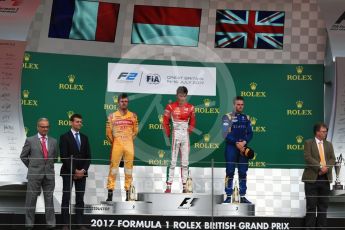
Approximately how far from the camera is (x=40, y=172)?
35.9 ft

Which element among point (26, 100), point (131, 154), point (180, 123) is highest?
point (26, 100)

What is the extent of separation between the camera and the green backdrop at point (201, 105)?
12586mm

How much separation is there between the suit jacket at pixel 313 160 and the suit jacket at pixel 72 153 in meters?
2.82

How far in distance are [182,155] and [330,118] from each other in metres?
2.38

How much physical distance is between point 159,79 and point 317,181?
3024 mm

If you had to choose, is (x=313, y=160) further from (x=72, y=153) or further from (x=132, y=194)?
(x=72, y=153)

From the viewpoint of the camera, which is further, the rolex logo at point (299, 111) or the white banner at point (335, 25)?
the rolex logo at point (299, 111)

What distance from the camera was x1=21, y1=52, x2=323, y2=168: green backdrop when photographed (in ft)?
41.3

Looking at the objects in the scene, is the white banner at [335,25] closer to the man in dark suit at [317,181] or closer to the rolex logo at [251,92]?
the rolex logo at [251,92]

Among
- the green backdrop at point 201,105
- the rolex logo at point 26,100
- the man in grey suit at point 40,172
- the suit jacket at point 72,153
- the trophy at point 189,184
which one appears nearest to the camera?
the man in grey suit at point 40,172

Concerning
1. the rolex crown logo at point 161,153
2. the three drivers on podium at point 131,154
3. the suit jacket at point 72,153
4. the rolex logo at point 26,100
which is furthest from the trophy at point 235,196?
the rolex logo at point 26,100

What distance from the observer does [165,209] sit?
1170 centimetres

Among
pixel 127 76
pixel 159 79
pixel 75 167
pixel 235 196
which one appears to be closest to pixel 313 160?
pixel 235 196

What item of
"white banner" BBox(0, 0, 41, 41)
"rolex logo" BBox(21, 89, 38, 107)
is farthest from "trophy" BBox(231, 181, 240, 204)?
"white banner" BBox(0, 0, 41, 41)
